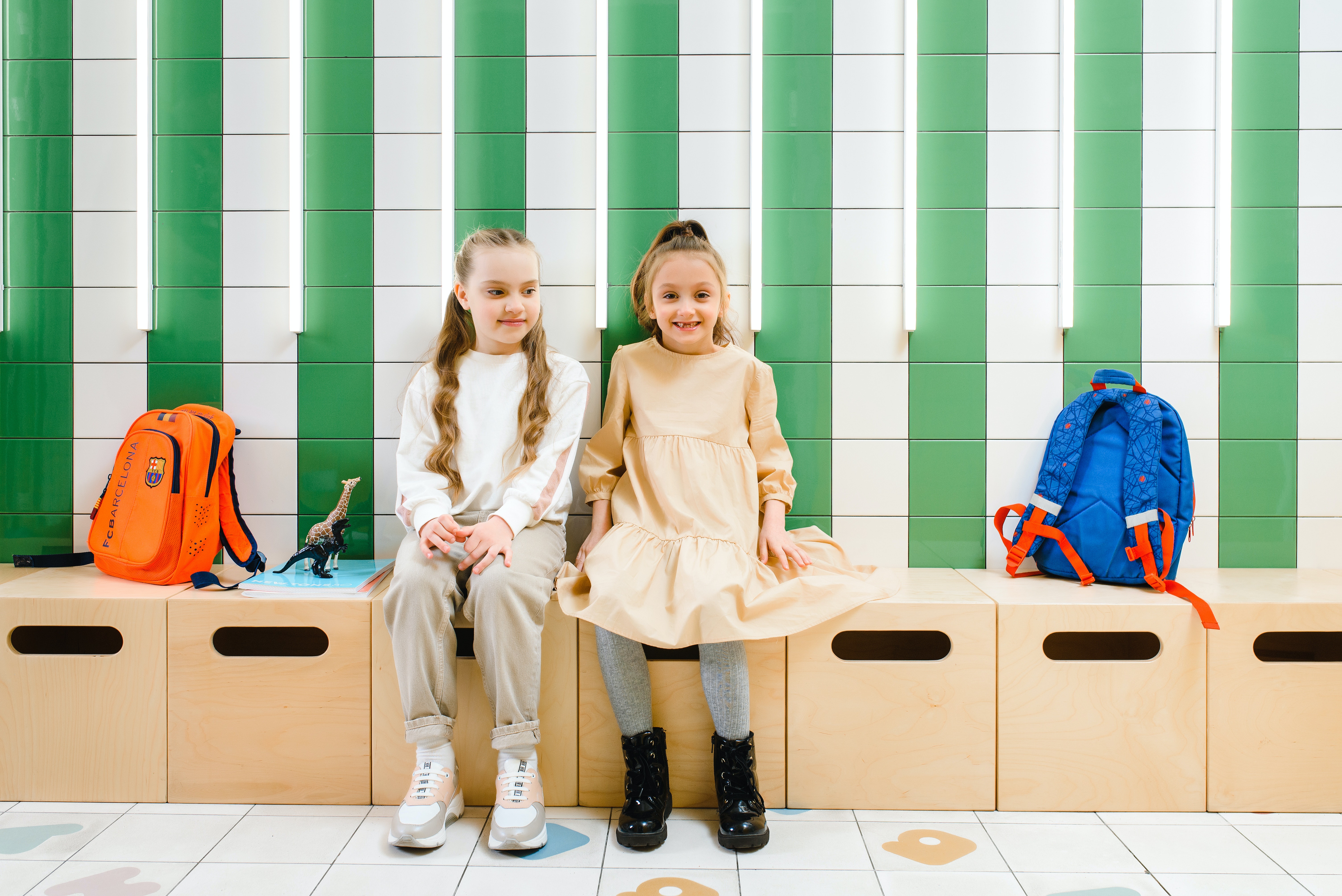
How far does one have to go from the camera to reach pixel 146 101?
76.1 inches

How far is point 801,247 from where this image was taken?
6.40 ft

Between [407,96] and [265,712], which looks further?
[407,96]

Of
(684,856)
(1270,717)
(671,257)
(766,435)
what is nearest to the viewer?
(684,856)

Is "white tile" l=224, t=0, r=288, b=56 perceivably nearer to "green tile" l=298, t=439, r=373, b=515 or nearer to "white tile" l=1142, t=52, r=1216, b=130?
"green tile" l=298, t=439, r=373, b=515

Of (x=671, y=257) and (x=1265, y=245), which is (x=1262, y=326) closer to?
(x=1265, y=245)

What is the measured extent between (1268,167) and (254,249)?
8.65ft

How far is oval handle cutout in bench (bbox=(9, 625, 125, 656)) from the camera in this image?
5.43ft

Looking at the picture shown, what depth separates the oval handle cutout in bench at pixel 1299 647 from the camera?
1803mm

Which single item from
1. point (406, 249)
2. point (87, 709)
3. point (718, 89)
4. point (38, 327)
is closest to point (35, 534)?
point (38, 327)

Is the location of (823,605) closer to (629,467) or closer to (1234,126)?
(629,467)

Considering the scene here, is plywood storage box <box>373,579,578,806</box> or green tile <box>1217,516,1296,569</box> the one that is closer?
plywood storage box <box>373,579,578,806</box>

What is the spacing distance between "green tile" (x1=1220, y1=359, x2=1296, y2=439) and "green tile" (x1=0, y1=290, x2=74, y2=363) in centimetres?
301

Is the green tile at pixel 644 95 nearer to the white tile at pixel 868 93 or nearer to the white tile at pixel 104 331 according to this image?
the white tile at pixel 868 93

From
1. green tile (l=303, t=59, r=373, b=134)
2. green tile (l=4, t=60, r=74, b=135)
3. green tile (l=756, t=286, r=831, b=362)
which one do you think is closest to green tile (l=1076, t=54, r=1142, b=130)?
green tile (l=756, t=286, r=831, b=362)
